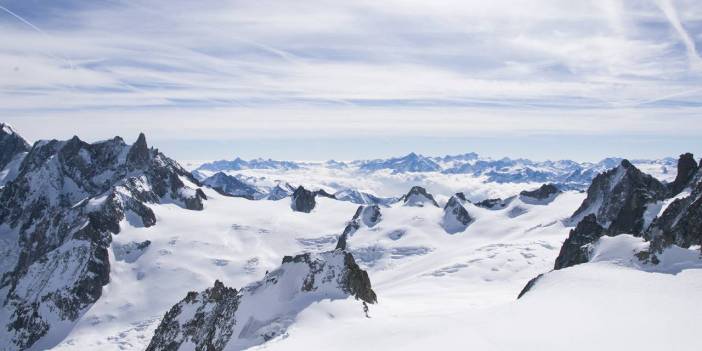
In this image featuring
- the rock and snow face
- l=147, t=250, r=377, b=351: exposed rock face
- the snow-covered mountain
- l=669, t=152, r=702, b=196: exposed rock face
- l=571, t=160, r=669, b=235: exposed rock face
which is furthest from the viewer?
l=571, t=160, r=669, b=235: exposed rock face

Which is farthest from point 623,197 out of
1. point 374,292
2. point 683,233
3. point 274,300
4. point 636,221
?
point 274,300

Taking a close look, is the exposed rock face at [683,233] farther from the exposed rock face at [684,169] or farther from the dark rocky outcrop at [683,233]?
the exposed rock face at [684,169]

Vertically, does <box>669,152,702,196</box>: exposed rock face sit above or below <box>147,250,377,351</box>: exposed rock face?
above

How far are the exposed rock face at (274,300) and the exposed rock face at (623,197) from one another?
225 feet

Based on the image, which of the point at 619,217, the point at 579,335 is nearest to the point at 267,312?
the point at 579,335

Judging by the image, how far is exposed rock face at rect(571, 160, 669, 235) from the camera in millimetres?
128750

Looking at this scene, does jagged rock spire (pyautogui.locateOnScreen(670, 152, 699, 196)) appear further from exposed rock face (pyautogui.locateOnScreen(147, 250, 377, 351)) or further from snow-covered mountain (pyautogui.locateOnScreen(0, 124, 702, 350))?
exposed rock face (pyautogui.locateOnScreen(147, 250, 377, 351))

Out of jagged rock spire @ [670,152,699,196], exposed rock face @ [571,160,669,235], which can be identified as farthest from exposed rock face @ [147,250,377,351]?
jagged rock spire @ [670,152,699,196]

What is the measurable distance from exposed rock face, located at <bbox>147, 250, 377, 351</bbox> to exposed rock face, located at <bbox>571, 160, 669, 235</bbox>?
2698 inches

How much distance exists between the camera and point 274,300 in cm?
7044

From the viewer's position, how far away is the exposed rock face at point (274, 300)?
65.3 metres

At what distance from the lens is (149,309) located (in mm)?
159750

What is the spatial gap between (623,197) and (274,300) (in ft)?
421

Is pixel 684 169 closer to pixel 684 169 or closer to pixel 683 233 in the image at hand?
pixel 684 169
